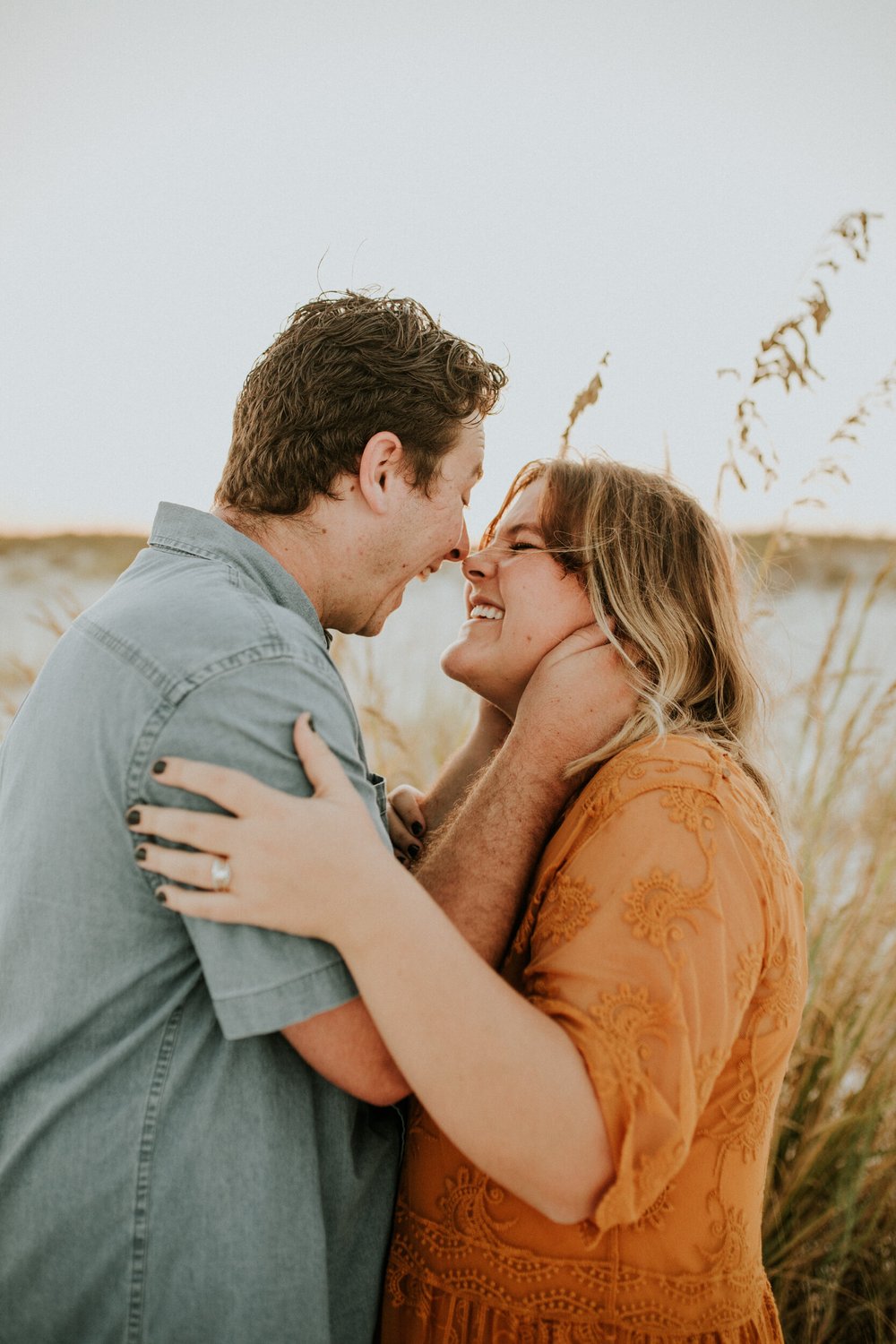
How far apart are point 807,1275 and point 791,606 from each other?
4522 millimetres

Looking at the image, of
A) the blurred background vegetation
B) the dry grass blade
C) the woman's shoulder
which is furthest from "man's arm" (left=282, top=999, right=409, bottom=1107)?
the dry grass blade

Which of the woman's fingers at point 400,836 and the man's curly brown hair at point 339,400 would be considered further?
the woman's fingers at point 400,836

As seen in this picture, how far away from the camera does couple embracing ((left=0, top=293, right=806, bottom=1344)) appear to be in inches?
49.4

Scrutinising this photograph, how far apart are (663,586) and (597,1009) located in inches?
38.9

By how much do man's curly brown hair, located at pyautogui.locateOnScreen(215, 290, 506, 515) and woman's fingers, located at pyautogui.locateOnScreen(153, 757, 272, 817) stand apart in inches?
33.7

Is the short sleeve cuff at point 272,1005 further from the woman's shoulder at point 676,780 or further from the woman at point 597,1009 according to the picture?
the woman's shoulder at point 676,780

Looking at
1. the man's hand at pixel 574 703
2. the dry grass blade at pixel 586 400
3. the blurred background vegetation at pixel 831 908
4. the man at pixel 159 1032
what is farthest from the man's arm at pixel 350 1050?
the dry grass blade at pixel 586 400

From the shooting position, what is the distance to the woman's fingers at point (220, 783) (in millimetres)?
1219

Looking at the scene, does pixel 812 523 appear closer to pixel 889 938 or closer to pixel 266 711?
pixel 889 938

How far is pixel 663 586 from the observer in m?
2.05

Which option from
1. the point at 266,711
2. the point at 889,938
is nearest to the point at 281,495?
the point at 266,711

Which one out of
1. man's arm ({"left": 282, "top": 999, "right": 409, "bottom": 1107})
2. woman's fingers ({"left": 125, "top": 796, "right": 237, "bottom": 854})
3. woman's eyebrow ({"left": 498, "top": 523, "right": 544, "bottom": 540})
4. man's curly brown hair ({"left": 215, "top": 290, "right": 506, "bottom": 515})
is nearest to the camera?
woman's fingers ({"left": 125, "top": 796, "right": 237, "bottom": 854})

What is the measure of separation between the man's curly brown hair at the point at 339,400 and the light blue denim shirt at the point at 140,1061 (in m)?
0.58

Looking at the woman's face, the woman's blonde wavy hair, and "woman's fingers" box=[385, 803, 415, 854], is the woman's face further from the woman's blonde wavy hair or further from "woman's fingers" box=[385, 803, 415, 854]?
"woman's fingers" box=[385, 803, 415, 854]
